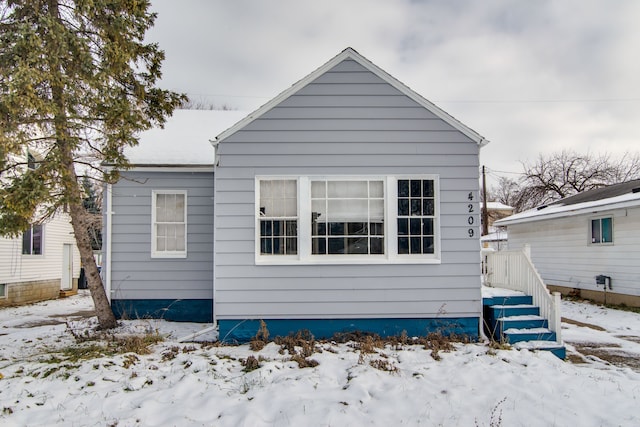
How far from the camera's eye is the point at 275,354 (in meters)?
5.89

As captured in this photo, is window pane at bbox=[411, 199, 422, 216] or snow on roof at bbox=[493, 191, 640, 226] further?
snow on roof at bbox=[493, 191, 640, 226]

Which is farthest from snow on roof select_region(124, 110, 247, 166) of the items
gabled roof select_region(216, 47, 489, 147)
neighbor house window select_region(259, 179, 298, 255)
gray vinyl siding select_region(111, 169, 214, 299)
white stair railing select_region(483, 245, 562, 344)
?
white stair railing select_region(483, 245, 562, 344)

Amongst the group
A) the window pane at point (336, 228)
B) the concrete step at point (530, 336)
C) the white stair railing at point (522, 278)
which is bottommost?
the concrete step at point (530, 336)

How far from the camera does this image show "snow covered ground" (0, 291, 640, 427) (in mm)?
3834

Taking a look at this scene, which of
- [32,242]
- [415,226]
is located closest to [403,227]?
[415,226]

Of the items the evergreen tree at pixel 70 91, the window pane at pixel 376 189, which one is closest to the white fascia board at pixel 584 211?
the window pane at pixel 376 189

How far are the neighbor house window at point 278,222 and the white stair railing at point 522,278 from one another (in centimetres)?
451

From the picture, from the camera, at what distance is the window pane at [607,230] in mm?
11836

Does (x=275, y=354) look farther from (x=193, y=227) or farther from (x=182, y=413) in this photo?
(x=193, y=227)

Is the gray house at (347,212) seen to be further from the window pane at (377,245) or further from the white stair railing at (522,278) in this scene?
the white stair railing at (522,278)

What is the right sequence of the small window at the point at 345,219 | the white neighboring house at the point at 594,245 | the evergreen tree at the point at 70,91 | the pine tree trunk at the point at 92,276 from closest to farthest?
1. the evergreen tree at the point at 70,91
2. the small window at the point at 345,219
3. the pine tree trunk at the point at 92,276
4. the white neighboring house at the point at 594,245

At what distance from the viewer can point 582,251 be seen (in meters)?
12.9

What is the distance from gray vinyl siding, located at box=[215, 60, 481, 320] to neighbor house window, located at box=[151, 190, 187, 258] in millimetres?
2690

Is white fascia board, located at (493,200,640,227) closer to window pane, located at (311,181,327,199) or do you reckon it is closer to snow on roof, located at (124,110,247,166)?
window pane, located at (311,181,327,199)
